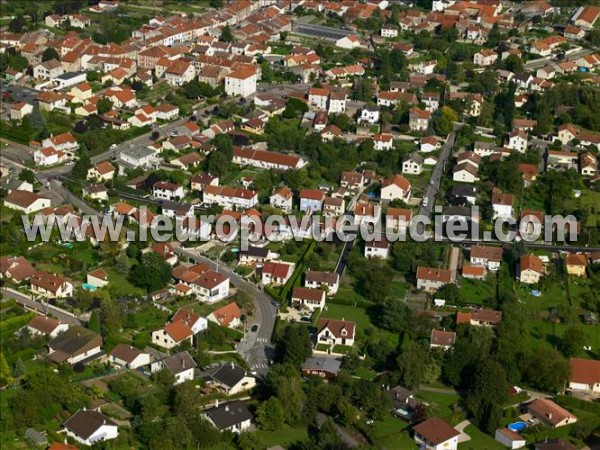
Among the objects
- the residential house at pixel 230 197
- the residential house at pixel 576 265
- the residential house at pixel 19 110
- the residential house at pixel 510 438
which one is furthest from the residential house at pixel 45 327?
the residential house at pixel 19 110

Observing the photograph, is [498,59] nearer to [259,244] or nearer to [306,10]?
[306,10]

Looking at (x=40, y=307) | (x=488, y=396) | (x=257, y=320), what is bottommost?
(x=40, y=307)

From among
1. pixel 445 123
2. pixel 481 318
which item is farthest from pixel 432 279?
pixel 445 123

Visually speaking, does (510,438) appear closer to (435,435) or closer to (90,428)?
(435,435)

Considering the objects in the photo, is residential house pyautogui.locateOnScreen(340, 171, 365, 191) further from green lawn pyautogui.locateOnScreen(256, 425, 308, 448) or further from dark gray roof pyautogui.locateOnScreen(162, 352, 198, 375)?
green lawn pyautogui.locateOnScreen(256, 425, 308, 448)

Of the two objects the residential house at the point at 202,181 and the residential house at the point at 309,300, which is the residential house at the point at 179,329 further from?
the residential house at the point at 202,181

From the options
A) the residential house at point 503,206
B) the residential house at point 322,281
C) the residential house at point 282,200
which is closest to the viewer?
the residential house at point 322,281
